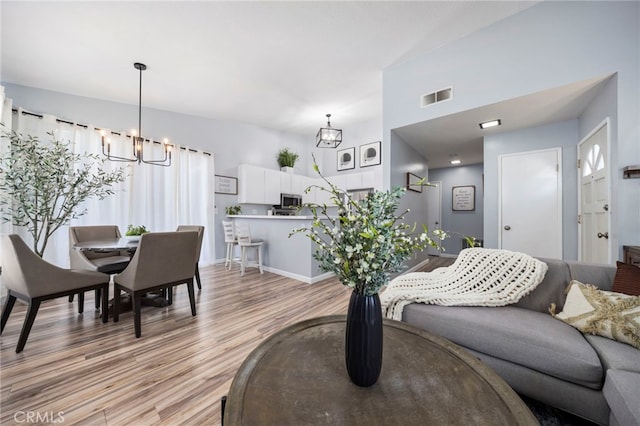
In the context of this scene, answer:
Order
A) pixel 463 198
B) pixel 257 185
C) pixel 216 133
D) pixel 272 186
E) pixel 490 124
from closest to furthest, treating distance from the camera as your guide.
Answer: pixel 490 124 < pixel 216 133 < pixel 257 185 < pixel 272 186 < pixel 463 198

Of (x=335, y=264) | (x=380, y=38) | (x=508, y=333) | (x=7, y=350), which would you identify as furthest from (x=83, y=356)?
(x=380, y=38)

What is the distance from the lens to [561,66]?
7.36 feet

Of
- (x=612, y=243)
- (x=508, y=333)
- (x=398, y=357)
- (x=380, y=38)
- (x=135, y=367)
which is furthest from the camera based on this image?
(x=380, y=38)

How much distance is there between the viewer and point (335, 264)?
2.70ft

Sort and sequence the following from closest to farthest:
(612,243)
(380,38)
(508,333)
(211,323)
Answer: (508,333)
(612,243)
(211,323)
(380,38)

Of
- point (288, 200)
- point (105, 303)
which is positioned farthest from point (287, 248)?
point (105, 303)

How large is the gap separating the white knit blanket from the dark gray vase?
0.96 meters

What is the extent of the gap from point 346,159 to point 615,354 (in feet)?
17.8

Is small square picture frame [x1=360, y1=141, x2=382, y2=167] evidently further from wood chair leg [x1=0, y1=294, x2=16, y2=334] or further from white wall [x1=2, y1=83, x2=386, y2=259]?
wood chair leg [x1=0, y1=294, x2=16, y2=334]

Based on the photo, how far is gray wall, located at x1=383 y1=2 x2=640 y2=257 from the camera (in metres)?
1.99

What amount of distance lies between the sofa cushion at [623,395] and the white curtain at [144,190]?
16.4ft

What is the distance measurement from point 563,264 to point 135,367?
309cm

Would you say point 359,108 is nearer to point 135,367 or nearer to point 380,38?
point 380,38

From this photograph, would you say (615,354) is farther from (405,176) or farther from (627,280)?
(405,176)
